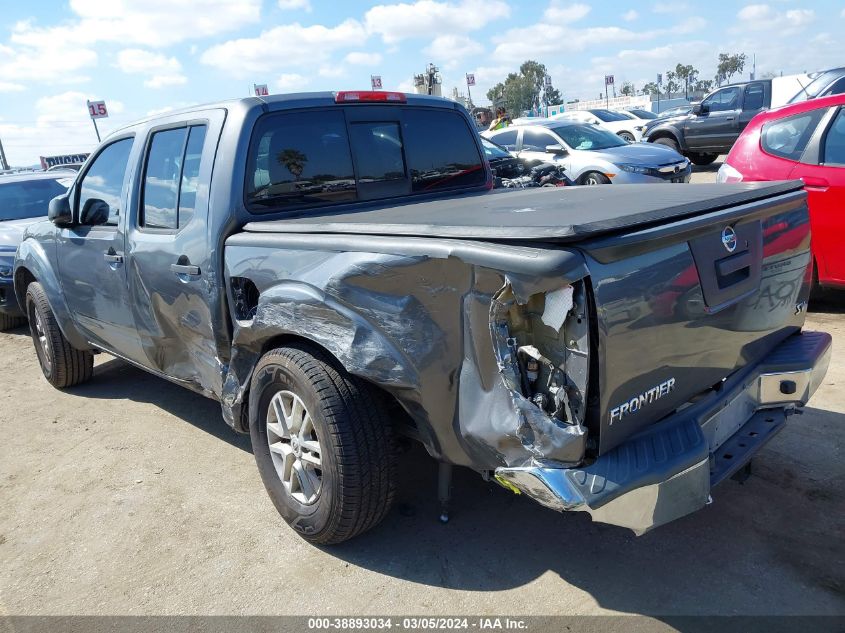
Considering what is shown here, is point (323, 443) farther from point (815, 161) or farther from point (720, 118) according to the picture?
point (720, 118)

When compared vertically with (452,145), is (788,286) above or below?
below

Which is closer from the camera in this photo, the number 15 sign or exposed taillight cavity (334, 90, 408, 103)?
exposed taillight cavity (334, 90, 408, 103)

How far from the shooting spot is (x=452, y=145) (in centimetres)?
427

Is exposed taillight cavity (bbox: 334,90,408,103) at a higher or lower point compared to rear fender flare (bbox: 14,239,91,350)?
higher

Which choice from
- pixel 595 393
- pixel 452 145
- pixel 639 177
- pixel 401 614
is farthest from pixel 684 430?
pixel 639 177

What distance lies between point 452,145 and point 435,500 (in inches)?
86.2

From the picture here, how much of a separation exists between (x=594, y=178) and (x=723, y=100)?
25.4 ft

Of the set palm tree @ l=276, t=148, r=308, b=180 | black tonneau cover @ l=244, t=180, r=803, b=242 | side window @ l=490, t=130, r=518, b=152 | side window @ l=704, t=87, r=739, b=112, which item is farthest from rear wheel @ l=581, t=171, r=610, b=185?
palm tree @ l=276, t=148, r=308, b=180

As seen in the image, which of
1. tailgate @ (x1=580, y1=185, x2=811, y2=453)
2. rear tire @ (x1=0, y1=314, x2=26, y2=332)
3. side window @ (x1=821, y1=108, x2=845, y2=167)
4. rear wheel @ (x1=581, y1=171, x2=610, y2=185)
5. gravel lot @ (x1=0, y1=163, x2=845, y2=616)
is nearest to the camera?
tailgate @ (x1=580, y1=185, x2=811, y2=453)

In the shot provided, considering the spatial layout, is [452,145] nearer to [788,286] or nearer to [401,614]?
[788,286]

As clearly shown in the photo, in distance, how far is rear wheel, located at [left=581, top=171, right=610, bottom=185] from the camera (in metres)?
11.2

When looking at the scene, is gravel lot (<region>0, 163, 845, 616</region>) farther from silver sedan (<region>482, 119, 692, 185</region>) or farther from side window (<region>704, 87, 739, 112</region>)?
side window (<region>704, 87, 739, 112</region>)

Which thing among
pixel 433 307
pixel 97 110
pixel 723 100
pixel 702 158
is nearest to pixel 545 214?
pixel 433 307

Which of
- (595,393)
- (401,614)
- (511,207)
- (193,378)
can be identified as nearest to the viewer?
(595,393)
